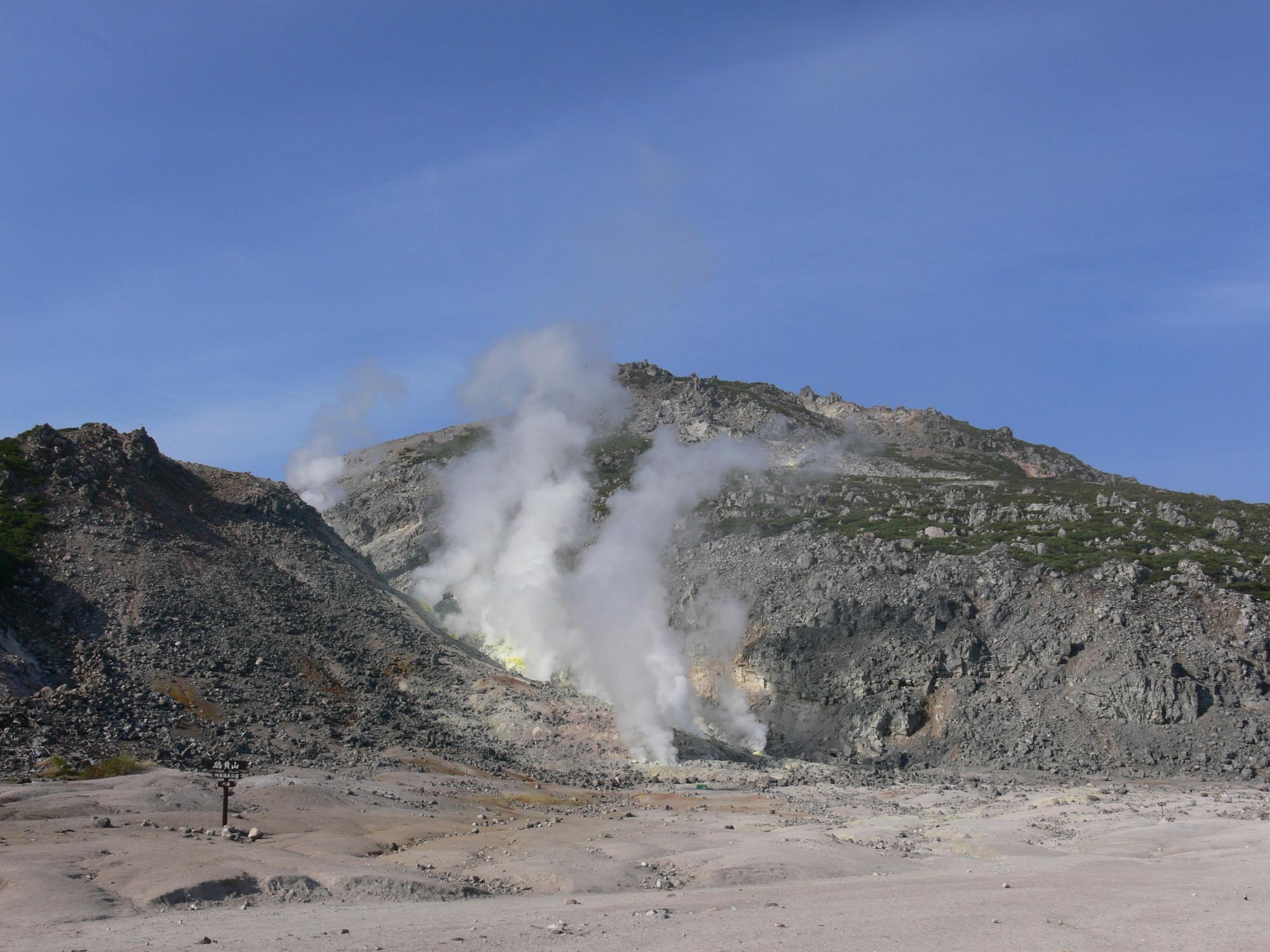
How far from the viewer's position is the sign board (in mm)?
44219

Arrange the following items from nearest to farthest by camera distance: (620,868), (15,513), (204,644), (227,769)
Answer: (620,868) → (227,769) → (204,644) → (15,513)

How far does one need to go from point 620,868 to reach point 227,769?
16.5 m

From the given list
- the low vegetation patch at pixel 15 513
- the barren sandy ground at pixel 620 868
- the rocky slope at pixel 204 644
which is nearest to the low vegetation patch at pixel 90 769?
the rocky slope at pixel 204 644

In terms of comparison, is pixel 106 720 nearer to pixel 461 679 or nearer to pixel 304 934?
pixel 461 679

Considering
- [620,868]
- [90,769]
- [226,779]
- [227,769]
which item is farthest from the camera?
[90,769]

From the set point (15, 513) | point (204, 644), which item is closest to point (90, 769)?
point (204, 644)

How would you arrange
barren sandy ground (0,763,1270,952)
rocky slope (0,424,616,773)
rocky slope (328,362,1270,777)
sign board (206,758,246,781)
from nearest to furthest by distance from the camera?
barren sandy ground (0,763,1270,952), sign board (206,758,246,781), rocky slope (0,424,616,773), rocky slope (328,362,1270,777)

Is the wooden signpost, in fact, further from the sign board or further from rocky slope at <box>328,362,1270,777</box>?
rocky slope at <box>328,362,1270,777</box>

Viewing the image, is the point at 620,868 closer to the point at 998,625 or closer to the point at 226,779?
the point at 226,779

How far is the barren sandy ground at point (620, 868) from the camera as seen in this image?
27.8 m

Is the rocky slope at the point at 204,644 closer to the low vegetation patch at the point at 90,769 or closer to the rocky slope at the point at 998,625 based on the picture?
the low vegetation patch at the point at 90,769

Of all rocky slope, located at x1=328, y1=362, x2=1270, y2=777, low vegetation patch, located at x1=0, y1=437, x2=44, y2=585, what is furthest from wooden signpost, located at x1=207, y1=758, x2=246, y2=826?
rocky slope, located at x1=328, y1=362, x2=1270, y2=777

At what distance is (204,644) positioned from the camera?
239 ft

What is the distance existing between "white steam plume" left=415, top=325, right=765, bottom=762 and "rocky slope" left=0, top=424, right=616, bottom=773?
5779mm
